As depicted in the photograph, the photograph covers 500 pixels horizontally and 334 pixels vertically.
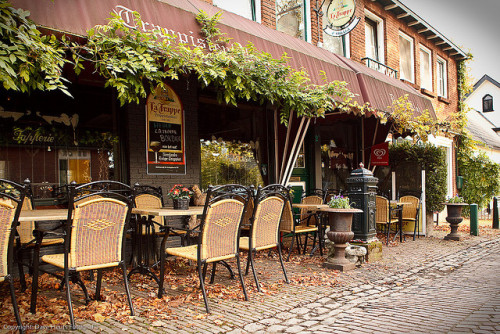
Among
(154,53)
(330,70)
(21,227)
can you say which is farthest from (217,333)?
(330,70)

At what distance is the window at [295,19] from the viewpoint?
31.1 feet

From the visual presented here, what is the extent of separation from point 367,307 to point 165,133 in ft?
13.0

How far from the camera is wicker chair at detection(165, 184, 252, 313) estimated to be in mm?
3693

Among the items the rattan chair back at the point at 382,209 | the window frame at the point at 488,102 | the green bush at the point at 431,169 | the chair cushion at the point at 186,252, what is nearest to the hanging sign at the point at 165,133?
the chair cushion at the point at 186,252

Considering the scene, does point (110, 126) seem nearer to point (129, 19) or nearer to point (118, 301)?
point (129, 19)

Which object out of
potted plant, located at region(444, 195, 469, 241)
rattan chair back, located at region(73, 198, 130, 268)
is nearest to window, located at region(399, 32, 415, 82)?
potted plant, located at region(444, 195, 469, 241)

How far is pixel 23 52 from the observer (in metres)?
3.66

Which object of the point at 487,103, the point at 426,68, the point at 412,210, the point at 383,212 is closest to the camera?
the point at 383,212

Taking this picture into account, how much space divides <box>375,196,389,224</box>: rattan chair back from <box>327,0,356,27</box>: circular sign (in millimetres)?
3936

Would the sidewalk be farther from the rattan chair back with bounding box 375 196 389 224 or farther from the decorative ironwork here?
the decorative ironwork

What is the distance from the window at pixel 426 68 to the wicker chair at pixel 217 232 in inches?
499

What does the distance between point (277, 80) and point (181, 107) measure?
5.52 ft

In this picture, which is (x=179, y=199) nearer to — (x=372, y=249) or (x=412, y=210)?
(x=372, y=249)

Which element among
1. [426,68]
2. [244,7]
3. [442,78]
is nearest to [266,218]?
[244,7]
